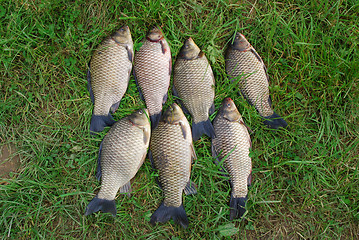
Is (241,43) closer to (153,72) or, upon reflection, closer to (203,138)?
(153,72)

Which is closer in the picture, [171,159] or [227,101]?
[171,159]

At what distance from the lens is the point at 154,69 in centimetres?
259

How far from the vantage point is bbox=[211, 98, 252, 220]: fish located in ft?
8.50

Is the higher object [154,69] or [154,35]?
[154,35]

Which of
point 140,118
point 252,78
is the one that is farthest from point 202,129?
point 252,78

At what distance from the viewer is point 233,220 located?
8.73 ft

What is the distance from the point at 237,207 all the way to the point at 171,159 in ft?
2.79

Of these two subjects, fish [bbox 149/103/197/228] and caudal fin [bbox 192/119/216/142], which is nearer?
fish [bbox 149/103/197/228]

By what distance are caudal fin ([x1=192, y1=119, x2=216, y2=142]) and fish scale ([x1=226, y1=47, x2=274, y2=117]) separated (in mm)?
516

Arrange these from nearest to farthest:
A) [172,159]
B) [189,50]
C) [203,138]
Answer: [172,159] < [189,50] < [203,138]

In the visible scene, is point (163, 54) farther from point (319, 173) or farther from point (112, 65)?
point (319, 173)

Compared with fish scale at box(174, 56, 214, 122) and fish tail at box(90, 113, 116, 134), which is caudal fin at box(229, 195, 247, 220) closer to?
fish scale at box(174, 56, 214, 122)

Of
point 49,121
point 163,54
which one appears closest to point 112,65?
point 163,54

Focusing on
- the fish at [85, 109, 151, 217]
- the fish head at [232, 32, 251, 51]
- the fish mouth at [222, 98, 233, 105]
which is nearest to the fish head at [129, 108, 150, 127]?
the fish at [85, 109, 151, 217]
